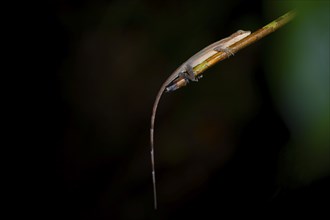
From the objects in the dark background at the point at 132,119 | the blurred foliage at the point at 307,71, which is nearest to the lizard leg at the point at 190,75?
the blurred foliage at the point at 307,71

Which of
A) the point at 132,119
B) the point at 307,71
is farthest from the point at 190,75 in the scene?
the point at 132,119

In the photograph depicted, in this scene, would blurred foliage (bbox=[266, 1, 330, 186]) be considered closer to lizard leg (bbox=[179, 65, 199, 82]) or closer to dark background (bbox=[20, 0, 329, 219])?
lizard leg (bbox=[179, 65, 199, 82])

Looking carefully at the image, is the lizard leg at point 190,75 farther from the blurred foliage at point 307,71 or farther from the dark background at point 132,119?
the dark background at point 132,119

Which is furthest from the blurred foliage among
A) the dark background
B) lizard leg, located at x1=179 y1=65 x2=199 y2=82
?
the dark background

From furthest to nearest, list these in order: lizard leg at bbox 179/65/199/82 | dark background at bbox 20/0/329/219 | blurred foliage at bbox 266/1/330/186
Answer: dark background at bbox 20/0/329/219, lizard leg at bbox 179/65/199/82, blurred foliage at bbox 266/1/330/186

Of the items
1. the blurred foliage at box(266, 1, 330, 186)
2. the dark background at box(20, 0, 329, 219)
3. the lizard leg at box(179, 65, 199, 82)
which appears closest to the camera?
the blurred foliage at box(266, 1, 330, 186)

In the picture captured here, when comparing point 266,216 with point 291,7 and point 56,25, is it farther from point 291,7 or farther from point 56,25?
point 56,25

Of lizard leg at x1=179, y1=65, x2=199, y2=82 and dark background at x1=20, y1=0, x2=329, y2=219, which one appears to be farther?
dark background at x1=20, y1=0, x2=329, y2=219

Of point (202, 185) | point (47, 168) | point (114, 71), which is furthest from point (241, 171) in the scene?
point (47, 168)
